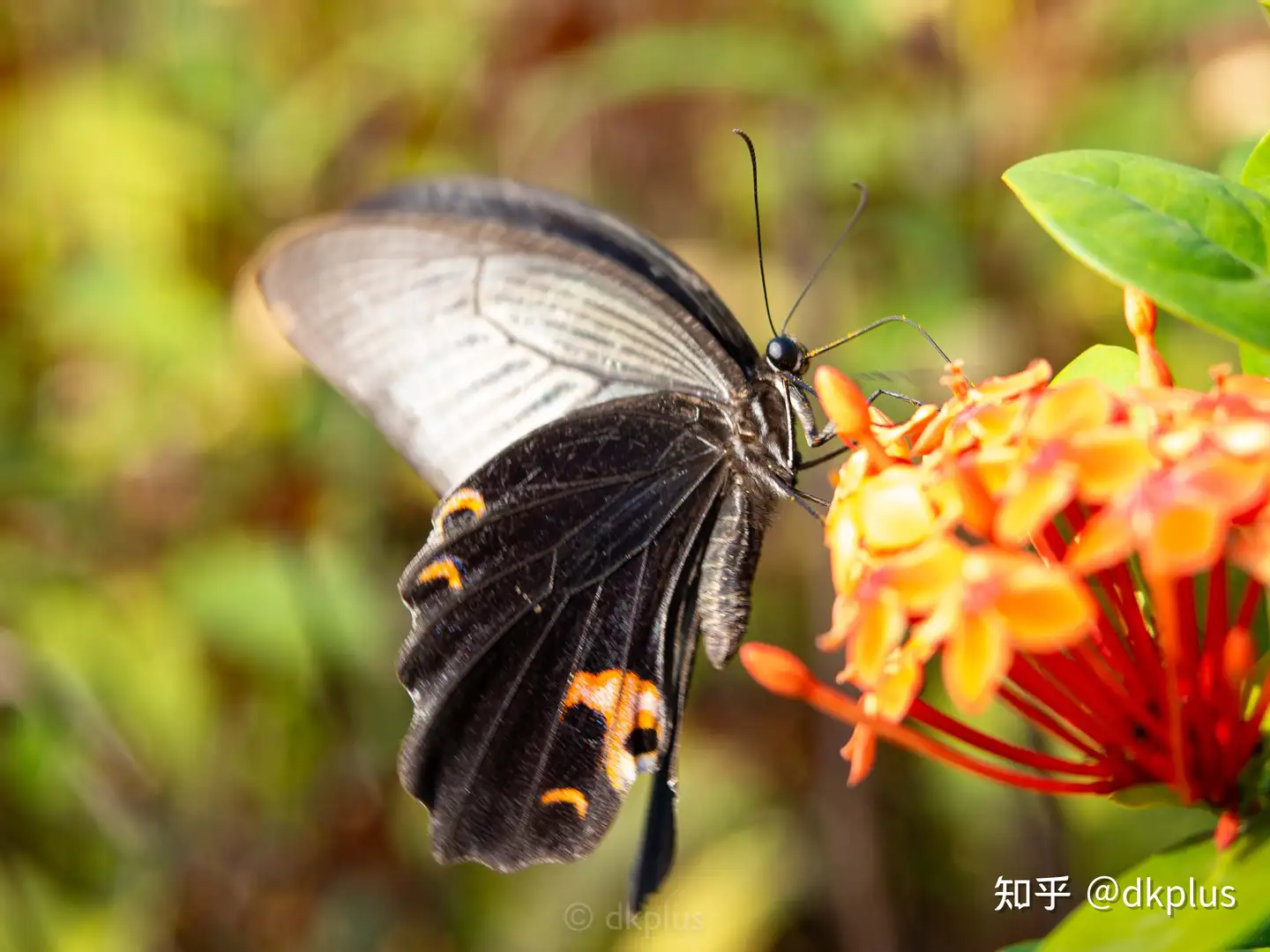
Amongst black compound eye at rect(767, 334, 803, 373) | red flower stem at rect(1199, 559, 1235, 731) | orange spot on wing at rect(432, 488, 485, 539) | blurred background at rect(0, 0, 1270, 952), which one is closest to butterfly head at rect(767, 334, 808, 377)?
black compound eye at rect(767, 334, 803, 373)

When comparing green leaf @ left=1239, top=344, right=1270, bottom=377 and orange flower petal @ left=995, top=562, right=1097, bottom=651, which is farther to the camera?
green leaf @ left=1239, top=344, right=1270, bottom=377

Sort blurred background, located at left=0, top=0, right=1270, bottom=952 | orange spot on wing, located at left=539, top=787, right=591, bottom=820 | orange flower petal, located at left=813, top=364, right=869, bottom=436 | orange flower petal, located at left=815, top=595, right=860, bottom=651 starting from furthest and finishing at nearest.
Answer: blurred background, located at left=0, top=0, right=1270, bottom=952
orange spot on wing, located at left=539, top=787, right=591, bottom=820
orange flower petal, located at left=813, top=364, right=869, bottom=436
orange flower petal, located at left=815, top=595, right=860, bottom=651

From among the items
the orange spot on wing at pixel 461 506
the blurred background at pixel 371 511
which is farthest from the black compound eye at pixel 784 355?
the blurred background at pixel 371 511

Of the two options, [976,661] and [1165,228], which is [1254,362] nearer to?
[1165,228]

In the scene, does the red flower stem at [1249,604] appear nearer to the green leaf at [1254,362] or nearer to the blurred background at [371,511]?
the green leaf at [1254,362]

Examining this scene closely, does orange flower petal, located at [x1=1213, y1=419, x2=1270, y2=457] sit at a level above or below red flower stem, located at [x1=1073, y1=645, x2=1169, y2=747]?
above

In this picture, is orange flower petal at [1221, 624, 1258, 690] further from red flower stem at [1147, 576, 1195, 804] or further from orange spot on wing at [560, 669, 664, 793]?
orange spot on wing at [560, 669, 664, 793]
